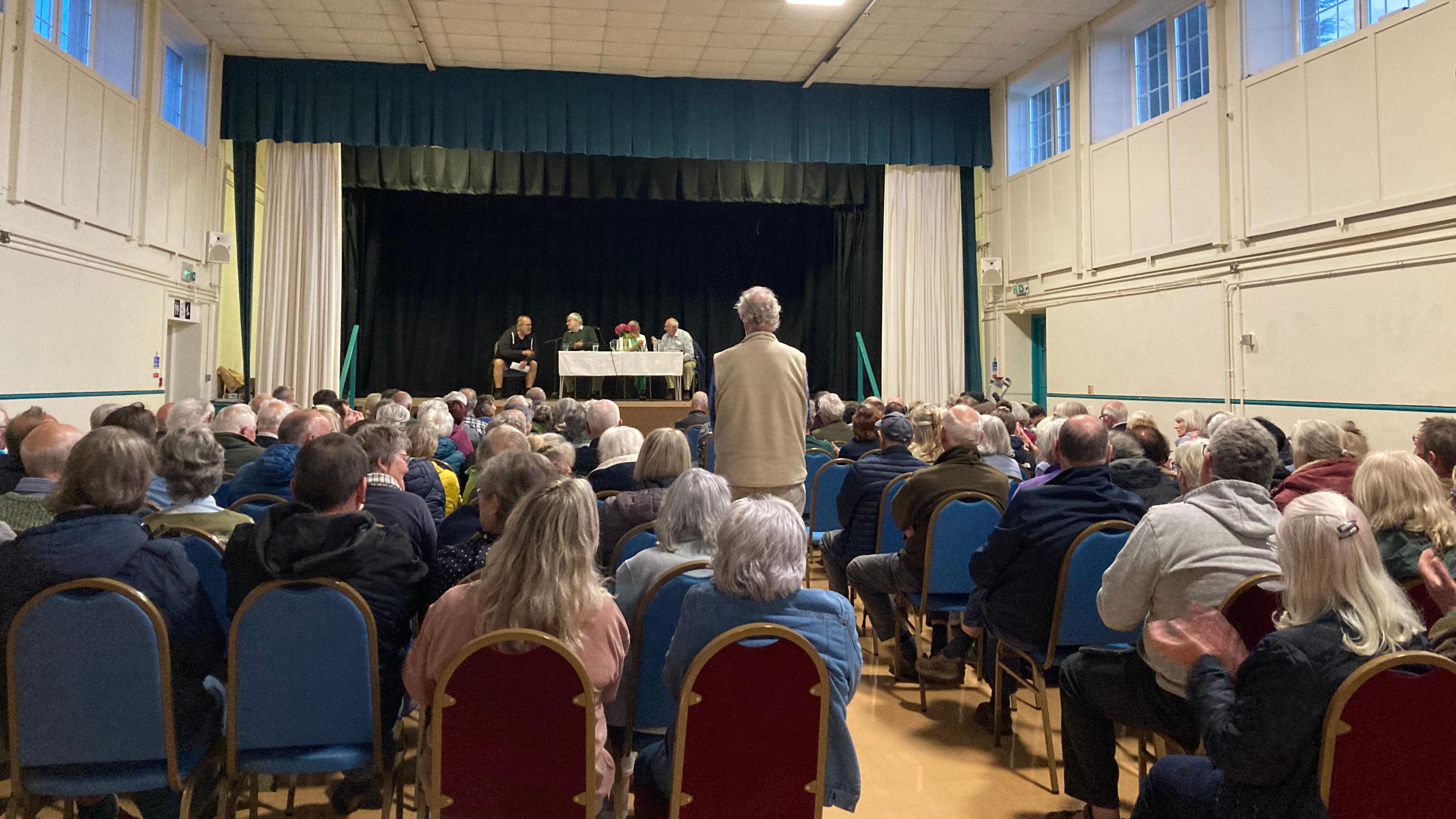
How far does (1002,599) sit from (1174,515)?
736 millimetres

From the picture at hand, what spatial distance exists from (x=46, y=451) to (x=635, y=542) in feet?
6.52

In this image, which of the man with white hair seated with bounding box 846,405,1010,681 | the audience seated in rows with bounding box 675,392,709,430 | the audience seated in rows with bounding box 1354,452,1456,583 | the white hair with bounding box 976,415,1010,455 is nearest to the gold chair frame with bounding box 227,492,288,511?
the man with white hair seated with bounding box 846,405,1010,681

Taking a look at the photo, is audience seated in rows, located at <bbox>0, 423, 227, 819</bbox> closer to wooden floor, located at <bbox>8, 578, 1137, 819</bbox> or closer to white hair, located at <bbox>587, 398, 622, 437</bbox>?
Result: wooden floor, located at <bbox>8, 578, 1137, 819</bbox>

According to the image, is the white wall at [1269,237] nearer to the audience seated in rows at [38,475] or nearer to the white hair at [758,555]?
the white hair at [758,555]

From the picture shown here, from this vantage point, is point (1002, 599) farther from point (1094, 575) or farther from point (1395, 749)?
point (1395, 749)

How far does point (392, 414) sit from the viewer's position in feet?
15.9

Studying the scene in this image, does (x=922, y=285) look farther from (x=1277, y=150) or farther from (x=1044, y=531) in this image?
(x=1044, y=531)

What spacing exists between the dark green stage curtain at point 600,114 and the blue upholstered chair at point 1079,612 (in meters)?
9.98

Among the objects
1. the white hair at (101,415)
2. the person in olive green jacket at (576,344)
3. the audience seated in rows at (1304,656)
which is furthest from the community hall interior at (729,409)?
the white hair at (101,415)

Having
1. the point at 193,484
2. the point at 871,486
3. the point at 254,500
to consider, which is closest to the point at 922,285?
the point at 871,486

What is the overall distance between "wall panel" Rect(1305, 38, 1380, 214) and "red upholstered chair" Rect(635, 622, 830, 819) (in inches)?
295

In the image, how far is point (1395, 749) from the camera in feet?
5.25

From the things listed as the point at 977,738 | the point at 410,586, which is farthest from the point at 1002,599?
the point at 410,586

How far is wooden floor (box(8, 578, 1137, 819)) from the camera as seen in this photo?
8.83 ft
